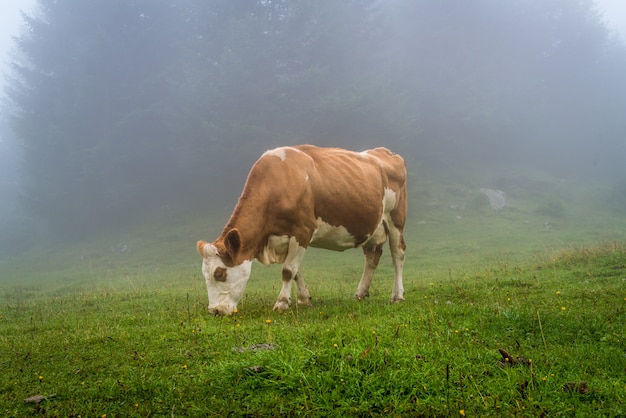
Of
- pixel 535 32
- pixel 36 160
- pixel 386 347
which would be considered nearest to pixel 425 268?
pixel 386 347

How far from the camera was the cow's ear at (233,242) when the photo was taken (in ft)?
23.9

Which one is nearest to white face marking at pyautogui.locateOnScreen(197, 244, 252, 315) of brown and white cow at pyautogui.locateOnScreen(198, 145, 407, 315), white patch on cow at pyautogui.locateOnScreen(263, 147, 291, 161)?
Answer: brown and white cow at pyautogui.locateOnScreen(198, 145, 407, 315)

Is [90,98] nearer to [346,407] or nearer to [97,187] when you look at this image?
[97,187]

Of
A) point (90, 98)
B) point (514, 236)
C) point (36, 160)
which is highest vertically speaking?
point (90, 98)

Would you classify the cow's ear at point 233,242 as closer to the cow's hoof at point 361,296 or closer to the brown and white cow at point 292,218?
the brown and white cow at point 292,218

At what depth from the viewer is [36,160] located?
34281 mm

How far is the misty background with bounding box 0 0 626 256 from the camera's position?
30641 millimetres

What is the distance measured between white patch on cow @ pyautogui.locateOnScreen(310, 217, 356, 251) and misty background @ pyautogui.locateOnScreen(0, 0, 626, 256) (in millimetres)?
20791

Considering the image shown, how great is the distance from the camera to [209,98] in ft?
99.9

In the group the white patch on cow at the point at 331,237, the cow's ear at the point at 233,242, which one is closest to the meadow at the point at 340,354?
the cow's ear at the point at 233,242

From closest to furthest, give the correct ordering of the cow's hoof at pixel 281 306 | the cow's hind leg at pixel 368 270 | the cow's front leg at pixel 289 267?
the cow's hoof at pixel 281 306
the cow's front leg at pixel 289 267
the cow's hind leg at pixel 368 270

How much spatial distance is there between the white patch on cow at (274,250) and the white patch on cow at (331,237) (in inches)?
22.4

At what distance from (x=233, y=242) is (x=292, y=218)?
105cm

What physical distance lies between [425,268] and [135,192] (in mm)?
24405
